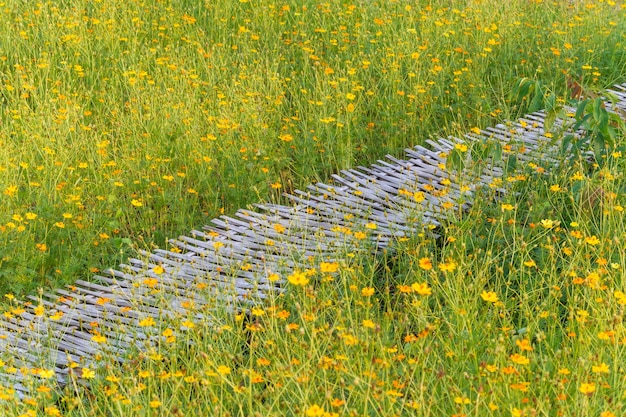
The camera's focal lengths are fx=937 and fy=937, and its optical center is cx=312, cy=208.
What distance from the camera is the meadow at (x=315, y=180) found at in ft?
9.84

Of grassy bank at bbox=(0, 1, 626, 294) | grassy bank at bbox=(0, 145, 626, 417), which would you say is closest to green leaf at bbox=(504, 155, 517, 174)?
grassy bank at bbox=(0, 145, 626, 417)

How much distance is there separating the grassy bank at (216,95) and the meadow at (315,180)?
2cm

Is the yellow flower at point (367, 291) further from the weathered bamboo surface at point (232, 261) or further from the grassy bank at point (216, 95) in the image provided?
the grassy bank at point (216, 95)

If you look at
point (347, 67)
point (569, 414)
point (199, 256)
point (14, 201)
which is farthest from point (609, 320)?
point (347, 67)

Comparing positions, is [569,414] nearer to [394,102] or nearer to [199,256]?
[199,256]

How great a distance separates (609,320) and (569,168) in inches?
67.3

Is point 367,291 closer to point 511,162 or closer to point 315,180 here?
point 511,162

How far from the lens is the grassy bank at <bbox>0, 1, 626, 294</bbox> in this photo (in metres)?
5.13

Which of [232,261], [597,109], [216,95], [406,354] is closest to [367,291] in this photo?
[406,354]

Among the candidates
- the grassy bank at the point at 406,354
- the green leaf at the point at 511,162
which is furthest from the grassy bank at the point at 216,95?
the grassy bank at the point at 406,354

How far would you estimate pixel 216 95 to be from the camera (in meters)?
6.66

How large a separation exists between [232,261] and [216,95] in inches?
108

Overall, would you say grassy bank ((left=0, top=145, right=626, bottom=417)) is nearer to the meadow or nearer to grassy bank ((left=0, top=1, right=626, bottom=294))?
the meadow

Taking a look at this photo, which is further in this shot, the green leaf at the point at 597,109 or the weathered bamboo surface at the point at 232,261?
the green leaf at the point at 597,109
